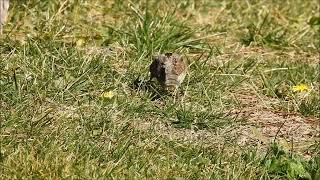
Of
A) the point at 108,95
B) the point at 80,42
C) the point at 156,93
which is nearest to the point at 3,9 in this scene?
the point at 80,42

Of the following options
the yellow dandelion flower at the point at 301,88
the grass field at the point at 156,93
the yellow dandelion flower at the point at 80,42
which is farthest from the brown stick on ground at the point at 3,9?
the yellow dandelion flower at the point at 301,88

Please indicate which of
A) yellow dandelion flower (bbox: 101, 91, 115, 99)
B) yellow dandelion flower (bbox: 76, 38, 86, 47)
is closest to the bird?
yellow dandelion flower (bbox: 101, 91, 115, 99)

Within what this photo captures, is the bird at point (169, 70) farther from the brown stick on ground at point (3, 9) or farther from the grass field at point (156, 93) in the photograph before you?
the brown stick on ground at point (3, 9)

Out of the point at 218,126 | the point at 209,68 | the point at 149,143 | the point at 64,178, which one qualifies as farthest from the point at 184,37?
the point at 64,178

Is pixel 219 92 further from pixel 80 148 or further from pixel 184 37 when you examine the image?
pixel 80 148

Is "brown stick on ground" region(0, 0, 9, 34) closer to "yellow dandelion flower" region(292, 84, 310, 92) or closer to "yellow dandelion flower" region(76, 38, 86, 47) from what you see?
"yellow dandelion flower" region(76, 38, 86, 47)
